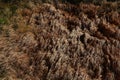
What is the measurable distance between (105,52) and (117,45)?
25.9 inches

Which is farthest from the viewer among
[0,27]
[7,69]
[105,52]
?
[0,27]

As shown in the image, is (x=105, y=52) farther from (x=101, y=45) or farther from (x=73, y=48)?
(x=73, y=48)

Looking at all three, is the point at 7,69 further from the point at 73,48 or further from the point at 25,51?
the point at 73,48

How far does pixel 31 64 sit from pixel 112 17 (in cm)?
466

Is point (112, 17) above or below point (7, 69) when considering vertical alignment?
above

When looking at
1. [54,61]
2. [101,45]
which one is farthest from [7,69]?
[101,45]

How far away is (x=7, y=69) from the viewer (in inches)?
433

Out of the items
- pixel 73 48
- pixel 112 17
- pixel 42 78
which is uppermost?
pixel 112 17

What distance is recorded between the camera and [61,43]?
39.4 ft

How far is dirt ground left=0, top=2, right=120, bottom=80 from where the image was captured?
36.5 feet

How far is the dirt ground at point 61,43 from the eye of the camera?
1112cm

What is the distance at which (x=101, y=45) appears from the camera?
39.1 ft

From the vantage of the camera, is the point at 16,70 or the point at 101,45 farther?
the point at 101,45

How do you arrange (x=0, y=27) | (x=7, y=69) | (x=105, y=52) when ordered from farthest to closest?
1. (x=0, y=27)
2. (x=105, y=52)
3. (x=7, y=69)
